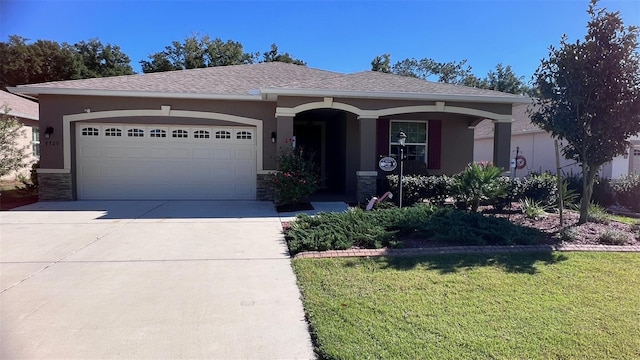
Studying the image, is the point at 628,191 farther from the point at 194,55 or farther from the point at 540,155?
the point at 194,55

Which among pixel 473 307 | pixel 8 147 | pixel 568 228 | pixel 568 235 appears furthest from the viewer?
pixel 8 147

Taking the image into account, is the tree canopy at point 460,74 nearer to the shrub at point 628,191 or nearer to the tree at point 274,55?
the tree at point 274,55

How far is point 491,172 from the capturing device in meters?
9.08

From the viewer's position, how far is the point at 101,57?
3269 centimetres

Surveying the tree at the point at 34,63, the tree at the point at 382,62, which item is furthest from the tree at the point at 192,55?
the tree at the point at 382,62

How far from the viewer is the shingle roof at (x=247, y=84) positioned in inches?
453

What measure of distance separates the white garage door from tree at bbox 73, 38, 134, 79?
76.7ft

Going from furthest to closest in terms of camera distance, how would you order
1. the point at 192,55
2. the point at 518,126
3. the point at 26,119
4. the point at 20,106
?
the point at 192,55 → the point at 518,126 → the point at 20,106 → the point at 26,119

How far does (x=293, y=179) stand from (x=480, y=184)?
14.9 feet

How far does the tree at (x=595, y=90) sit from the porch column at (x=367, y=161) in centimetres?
441

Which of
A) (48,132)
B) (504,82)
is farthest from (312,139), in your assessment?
(504,82)

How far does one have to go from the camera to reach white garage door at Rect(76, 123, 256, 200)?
1196 centimetres

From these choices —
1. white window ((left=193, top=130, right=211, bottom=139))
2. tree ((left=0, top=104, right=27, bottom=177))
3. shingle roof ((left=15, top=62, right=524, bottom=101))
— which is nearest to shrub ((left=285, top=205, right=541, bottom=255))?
shingle roof ((left=15, top=62, right=524, bottom=101))

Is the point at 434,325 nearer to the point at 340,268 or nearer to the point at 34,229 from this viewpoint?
the point at 340,268
